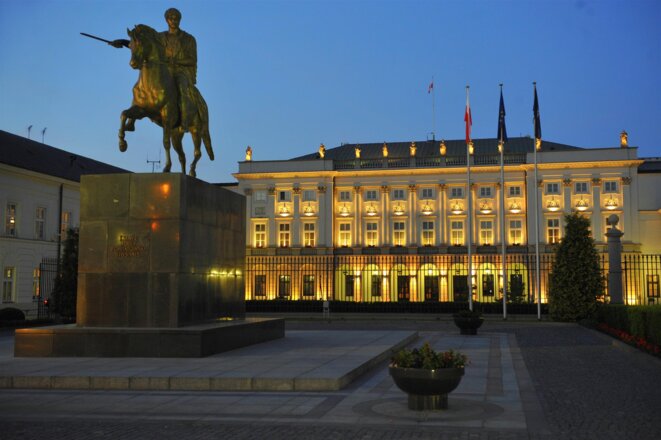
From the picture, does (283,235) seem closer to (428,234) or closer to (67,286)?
(428,234)

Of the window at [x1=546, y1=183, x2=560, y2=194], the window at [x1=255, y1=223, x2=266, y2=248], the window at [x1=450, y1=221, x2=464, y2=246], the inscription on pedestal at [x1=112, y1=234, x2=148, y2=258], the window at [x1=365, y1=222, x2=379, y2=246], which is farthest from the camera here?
the window at [x1=255, y1=223, x2=266, y2=248]

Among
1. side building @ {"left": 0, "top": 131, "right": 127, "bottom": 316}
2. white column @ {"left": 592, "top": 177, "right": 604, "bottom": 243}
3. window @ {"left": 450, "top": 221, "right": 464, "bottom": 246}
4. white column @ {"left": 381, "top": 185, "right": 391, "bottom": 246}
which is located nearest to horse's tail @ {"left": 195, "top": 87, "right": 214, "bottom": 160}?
side building @ {"left": 0, "top": 131, "right": 127, "bottom": 316}

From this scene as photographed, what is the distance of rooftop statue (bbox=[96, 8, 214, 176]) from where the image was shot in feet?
59.6

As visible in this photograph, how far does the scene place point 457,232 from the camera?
236 feet

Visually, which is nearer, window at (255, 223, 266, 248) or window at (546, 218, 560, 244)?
window at (546, 218, 560, 244)

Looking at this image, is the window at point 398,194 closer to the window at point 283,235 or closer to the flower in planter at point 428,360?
the window at point 283,235

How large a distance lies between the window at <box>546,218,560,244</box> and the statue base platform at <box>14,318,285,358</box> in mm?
56658

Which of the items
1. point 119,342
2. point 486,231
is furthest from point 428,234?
point 119,342

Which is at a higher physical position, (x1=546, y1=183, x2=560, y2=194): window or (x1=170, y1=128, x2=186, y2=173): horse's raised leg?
(x1=546, y1=183, x2=560, y2=194): window

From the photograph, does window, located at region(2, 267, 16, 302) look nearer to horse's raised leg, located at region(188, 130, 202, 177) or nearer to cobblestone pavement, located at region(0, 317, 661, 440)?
horse's raised leg, located at region(188, 130, 202, 177)

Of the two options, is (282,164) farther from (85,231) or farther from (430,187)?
(85,231)

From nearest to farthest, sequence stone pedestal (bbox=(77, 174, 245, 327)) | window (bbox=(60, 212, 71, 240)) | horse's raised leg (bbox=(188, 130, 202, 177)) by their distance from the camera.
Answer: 1. stone pedestal (bbox=(77, 174, 245, 327))
2. horse's raised leg (bbox=(188, 130, 202, 177))
3. window (bbox=(60, 212, 71, 240))

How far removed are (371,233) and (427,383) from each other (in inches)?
2494

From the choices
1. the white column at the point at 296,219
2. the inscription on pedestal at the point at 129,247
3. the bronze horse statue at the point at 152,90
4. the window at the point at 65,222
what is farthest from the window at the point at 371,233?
the inscription on pedestal at the point at 129,247
